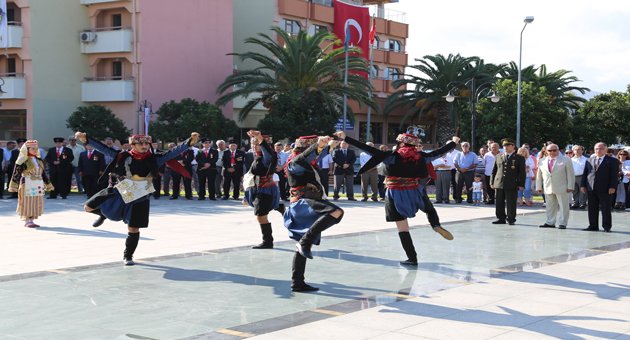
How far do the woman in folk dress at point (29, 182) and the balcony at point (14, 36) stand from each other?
86.8 ft

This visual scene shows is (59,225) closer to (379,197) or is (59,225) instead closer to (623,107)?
(379,197)

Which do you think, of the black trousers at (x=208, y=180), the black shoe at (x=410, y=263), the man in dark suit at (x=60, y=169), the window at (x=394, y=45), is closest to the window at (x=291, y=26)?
the window at (x=394, y=45)

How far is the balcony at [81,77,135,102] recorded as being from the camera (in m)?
43.2

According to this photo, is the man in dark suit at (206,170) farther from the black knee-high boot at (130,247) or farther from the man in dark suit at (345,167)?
the black knee-high boot at (130,247)

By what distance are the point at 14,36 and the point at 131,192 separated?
32352mm

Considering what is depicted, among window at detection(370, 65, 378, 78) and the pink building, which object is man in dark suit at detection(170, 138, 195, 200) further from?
window at detection(370, 65, 378, 78)

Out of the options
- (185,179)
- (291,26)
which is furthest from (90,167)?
(291,26)

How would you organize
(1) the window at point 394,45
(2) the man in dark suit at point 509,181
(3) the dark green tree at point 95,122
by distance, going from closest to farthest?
(2) the man in dark suit at point 509,181, (3) the dark green tree at point 95,122, (1) the window at point 394,45

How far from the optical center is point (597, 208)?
16.4 meters

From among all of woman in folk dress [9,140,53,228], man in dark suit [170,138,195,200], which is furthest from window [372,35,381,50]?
woman in folk dress [9,140,53,228]

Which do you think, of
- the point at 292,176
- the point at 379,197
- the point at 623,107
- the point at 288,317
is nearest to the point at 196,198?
the point at 379,197

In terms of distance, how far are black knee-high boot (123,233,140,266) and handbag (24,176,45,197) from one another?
5559 millimetres

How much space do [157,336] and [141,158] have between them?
456 cm

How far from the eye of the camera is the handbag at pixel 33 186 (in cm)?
1583
